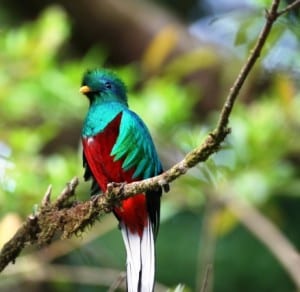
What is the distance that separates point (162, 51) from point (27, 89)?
2.27ft

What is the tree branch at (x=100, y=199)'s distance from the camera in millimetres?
1617

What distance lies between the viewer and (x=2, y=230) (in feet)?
10.7

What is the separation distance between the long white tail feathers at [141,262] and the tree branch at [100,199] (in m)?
0.09

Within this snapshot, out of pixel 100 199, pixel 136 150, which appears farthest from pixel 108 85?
pixel 100 199

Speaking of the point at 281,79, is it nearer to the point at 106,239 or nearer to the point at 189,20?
the point at 106,239

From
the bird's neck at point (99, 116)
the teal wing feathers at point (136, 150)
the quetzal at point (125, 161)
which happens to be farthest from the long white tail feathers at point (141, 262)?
the bird's neck at point (99, 116)

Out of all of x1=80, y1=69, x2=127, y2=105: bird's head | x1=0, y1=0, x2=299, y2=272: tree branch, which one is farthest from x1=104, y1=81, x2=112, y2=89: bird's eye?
x1=0, y1=0, x2=299, y2=272: tree branch

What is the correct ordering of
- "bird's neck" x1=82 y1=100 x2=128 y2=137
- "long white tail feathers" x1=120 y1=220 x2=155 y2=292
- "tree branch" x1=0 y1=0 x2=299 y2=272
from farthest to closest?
"bird's neck" x1=82 y1=100 x2=128 y2=137 < "long white tail feathers" x1=120 y1=220 x2=155 y2=292 < "tree branch" x1=0 y1=0 x2=299 y2=272

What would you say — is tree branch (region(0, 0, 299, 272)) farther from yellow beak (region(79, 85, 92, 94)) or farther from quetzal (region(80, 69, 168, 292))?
yellow beak (region(79, 85, 92, 94))

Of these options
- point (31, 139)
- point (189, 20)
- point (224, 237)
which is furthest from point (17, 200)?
point (189, 20)

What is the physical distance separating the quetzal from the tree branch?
0.07m

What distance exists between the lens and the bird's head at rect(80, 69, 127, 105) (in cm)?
198

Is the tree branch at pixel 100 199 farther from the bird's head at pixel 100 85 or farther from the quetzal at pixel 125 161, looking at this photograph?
the bird's head at pixel 100 85

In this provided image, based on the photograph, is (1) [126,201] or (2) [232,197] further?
(2) [232,197]
